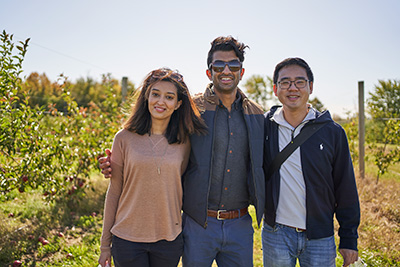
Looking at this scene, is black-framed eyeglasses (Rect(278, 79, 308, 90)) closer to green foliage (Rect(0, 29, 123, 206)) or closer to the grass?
the grass

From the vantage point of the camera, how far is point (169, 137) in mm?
2406

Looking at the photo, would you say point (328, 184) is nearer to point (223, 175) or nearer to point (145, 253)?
point (223, 175)

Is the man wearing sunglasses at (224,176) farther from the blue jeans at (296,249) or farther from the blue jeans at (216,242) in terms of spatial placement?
the blue jeans at (296,249)

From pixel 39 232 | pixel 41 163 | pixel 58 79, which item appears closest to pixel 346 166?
pixel 41 163

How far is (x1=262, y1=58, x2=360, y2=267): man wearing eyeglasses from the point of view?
2.37m

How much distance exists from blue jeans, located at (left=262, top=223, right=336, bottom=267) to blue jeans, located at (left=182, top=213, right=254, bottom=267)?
21 cm

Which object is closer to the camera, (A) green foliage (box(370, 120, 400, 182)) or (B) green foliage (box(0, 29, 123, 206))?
(B) green foliage (box(0, 29, 123, 206))

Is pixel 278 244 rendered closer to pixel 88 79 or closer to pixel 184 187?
pixel 184 187

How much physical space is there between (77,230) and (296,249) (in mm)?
3608

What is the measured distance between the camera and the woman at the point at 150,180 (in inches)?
88.1

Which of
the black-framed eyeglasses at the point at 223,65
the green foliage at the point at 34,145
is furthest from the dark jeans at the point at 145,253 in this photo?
the green foliage at the point at 34,145

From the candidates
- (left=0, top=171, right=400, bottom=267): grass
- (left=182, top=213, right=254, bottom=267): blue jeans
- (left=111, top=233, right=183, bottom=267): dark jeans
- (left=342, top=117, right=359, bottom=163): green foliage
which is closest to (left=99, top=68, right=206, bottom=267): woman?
(left=111, top=233, right=183, bottom=267): dark jeans

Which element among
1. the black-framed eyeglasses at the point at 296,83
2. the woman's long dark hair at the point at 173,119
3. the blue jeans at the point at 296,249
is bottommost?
the blue jeans at the point at 296,249

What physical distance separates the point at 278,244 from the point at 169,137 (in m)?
1.22
